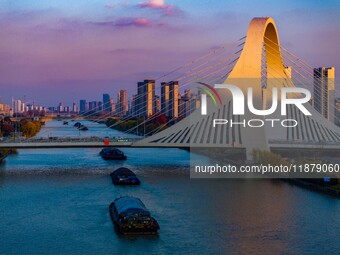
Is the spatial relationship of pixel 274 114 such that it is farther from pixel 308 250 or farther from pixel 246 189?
pixel 308 250

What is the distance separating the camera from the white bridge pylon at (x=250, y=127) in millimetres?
12039

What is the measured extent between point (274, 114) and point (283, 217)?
6.33 meters

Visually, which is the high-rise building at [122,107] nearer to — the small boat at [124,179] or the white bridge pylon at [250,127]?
the white bridge pylon at [250,127]

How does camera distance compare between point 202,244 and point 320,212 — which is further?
point 320,212

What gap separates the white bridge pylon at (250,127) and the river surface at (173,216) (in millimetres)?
1073

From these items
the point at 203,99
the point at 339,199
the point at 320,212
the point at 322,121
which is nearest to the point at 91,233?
the point at 320,212

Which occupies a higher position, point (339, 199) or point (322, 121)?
point (322, 121)

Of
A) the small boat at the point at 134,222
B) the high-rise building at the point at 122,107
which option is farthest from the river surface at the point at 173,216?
the high-rise building at the point at 122,107

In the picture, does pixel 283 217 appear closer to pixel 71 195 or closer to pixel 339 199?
pixel 339 199

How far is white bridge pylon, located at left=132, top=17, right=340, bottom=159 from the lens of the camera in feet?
39.5

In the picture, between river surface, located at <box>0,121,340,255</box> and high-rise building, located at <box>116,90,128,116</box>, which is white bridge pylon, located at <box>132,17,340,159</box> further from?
high-rise building, located at <box>116,90,128,116</box>

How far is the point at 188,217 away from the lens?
24.4 feet

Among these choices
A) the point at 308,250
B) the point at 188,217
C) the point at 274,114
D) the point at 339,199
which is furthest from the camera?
the point at 274,114

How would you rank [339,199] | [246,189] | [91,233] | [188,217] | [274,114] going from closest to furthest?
[91,233] < [188,217] < [339,199] < [246,189] < [274,114]
